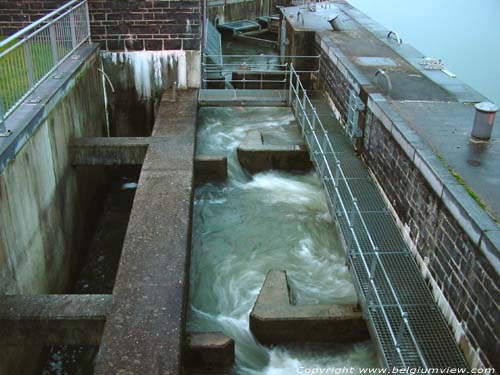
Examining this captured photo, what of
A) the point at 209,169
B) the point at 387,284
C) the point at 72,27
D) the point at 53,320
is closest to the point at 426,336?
the point at 387,284

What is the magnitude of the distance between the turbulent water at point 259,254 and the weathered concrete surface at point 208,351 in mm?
251

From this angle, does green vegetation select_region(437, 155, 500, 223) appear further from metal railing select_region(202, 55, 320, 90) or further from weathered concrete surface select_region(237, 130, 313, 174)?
metal railing select_region(202, 55, 320, 90)

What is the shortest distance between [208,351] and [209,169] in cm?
400

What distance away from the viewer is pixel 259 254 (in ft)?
23.6

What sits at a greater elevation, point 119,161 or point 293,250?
point 119,161

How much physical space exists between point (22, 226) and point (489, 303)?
4.69 meters

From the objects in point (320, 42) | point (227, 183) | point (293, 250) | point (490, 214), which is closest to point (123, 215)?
point (227, 183)

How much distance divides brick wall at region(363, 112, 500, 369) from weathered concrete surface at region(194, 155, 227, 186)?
2.53 meters

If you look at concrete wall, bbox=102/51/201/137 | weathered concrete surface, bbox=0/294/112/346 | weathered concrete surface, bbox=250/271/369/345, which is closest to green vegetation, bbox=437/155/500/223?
weathered concrete surface, bbox=250/271/369/345

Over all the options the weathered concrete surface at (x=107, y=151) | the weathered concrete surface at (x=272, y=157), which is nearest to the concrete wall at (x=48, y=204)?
the weathered concrete surface at (x=107, y=151)

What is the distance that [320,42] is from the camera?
37.7 ft

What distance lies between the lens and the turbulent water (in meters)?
5.62

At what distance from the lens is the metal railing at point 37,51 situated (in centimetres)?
643

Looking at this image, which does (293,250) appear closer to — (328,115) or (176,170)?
(176,170)
